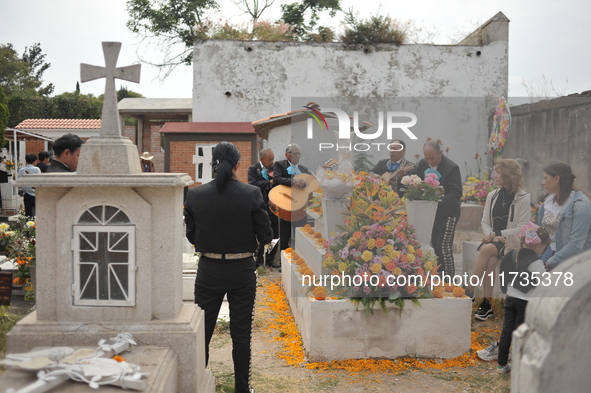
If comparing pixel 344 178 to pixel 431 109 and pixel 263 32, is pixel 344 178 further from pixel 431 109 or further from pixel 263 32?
pixel 263 32

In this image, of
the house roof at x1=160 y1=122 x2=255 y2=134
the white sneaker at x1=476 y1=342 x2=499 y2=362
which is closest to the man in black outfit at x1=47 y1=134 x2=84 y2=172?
the white sneaker at x1=476 y1=342 x2=499 y2=362

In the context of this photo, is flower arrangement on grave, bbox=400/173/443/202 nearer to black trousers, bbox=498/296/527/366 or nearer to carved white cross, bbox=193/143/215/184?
black trousers, bbox=498/296/527/366

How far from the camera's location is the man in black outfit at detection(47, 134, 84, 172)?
4.98 m

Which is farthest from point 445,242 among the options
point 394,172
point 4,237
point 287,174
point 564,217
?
point 4,237

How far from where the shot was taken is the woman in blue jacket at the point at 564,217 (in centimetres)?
480

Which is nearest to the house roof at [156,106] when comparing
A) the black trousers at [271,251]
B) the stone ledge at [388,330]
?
the black trousers at [271,251]

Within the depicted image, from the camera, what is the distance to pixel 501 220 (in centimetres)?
586

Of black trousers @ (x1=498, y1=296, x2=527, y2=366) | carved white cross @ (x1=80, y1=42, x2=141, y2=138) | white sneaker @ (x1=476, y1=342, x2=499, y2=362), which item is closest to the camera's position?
carved white cross @ (x1=80, y1=42, x2=141, y2=138)

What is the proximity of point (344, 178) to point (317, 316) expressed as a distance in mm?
1606

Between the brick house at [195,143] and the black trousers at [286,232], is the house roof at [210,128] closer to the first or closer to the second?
the brick house at [195,143]

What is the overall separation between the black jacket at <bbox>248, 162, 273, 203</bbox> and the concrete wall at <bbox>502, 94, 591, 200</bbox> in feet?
19.0

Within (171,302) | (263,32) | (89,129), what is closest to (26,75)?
(89,129)

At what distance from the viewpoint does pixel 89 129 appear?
2398 centimetres

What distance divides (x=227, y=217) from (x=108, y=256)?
874 mm
